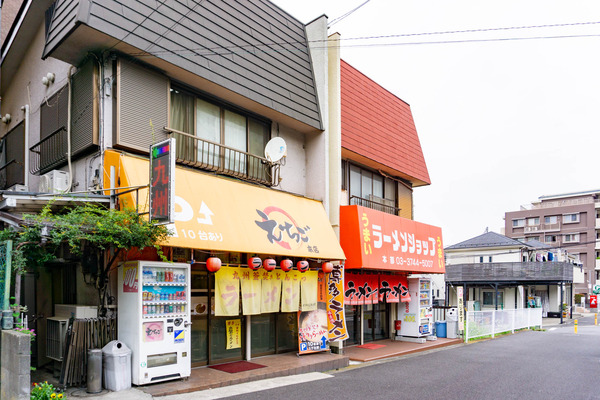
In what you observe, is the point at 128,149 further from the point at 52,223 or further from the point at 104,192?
the point at 52,223

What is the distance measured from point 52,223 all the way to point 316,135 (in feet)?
29.1

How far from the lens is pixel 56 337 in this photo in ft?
31.7

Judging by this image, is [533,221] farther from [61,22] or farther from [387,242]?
[61,22]

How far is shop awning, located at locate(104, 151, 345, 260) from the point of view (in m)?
9.53

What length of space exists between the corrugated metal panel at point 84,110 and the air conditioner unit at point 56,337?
143 inches

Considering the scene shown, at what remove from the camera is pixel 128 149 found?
1005 centimetres

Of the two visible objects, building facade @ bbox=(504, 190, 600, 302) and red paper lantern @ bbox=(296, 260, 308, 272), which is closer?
red paper lantern @ bbox=(296, 260, 308, 272)

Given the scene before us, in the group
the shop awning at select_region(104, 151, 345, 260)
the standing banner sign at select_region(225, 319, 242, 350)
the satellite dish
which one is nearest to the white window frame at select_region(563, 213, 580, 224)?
the shop awning at select_region(104, 151, 345, 260)

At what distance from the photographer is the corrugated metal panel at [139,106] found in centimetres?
996

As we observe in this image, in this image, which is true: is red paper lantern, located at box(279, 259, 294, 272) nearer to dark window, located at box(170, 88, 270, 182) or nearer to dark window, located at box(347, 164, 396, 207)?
dark window, located at box(170, 88, 270, 182)

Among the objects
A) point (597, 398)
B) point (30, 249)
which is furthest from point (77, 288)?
point (597, 398)

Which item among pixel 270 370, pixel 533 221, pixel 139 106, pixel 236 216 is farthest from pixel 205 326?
pixel 533 221

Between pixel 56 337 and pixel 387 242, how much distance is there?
33.9ft

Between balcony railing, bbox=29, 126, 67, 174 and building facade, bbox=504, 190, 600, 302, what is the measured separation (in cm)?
6110
